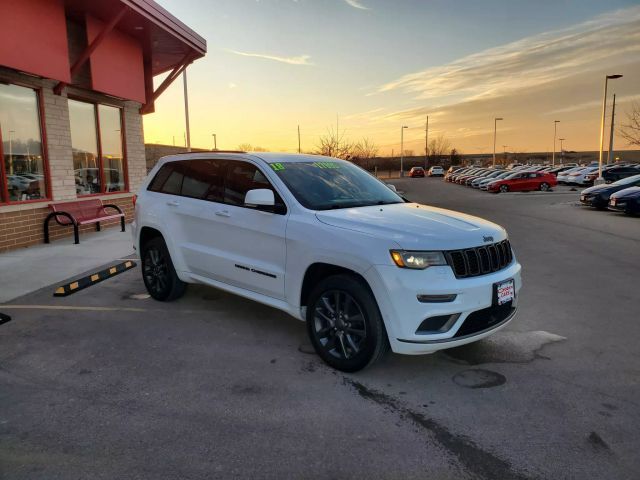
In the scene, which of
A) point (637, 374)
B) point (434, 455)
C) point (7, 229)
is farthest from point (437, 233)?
point (7, 229)

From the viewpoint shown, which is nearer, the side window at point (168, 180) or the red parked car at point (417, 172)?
the side window at point (168, 180)

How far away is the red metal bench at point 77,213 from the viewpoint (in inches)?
419

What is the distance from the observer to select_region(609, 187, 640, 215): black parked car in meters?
14.9

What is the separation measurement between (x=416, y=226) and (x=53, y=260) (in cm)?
742

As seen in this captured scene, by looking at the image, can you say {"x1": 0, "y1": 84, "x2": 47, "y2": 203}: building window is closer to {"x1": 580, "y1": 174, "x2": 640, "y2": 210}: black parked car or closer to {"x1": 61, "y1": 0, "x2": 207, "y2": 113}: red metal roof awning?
{"x1": 61, "y1": 0, "x2": 207, "y2": 113}: red metal roof awning

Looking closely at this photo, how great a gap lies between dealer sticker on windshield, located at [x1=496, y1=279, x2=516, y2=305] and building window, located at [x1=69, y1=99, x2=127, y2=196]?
456 inches

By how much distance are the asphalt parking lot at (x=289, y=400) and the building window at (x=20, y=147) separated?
212 inches

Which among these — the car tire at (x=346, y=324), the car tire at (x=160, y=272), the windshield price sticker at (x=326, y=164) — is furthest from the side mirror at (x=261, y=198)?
the car tire at (x=160, y=272)

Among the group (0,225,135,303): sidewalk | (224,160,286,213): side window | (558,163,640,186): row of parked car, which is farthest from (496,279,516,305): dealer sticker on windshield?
(558,163,640,186): row of parked car

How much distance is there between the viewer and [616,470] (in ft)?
8.93

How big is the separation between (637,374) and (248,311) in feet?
12.8

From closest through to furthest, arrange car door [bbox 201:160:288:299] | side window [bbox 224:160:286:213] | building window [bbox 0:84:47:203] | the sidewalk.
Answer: car door [bbox 201:160:288:299] → side window [bbox 224:160:286:213] → the sidewalk → building window [bbox 0:84:47:203]

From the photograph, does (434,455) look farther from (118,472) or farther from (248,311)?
(248,311)

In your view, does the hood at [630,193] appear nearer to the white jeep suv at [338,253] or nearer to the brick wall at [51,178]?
the white jeep suv at [338,253]
